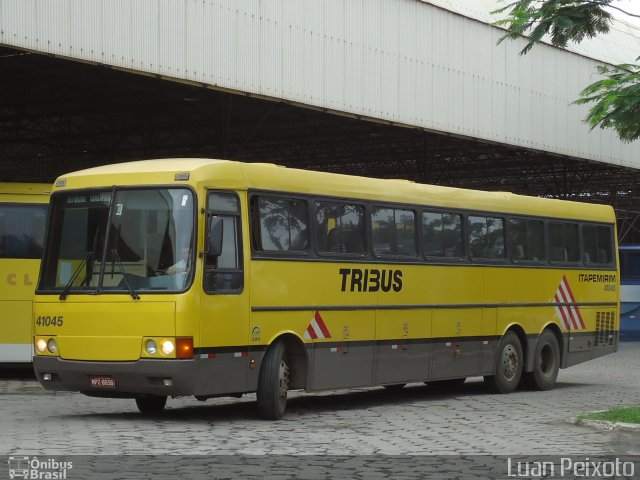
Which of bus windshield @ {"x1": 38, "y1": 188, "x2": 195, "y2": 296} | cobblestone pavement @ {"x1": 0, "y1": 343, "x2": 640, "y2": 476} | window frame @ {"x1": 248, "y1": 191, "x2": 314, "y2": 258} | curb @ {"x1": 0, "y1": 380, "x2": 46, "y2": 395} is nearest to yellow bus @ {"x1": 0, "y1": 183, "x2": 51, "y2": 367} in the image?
curb @ {"x1": 0, "y1": 380, "x2": 46, "y2": 395}

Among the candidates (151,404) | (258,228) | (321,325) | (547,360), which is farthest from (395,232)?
(547,360)

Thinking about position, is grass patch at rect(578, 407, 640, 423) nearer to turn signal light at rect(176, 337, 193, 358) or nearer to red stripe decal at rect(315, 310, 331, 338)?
red stripe decal at rect(315, 310, 331, 338)

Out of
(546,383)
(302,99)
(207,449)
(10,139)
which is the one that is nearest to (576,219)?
(546,383)

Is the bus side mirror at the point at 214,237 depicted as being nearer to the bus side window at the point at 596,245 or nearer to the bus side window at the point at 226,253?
the bus side window at the point at 226,253

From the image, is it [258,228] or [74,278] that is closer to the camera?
[74,278]

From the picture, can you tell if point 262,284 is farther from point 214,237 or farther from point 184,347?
point 184,347

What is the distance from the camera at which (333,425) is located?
13531 millimetres

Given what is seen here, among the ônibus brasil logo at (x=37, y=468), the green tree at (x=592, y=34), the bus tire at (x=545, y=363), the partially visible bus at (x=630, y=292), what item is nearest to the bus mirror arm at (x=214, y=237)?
the ônibus brasil logo at (x=37, y=468)

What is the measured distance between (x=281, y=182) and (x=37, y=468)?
593cm

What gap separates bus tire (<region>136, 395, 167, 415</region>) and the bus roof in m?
2.61

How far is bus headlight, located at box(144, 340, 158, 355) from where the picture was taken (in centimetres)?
Answer: 1280

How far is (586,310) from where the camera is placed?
68.7ft

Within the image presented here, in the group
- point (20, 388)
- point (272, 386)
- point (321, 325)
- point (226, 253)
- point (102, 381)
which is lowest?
point (20, 388)

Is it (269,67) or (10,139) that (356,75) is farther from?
(10,139)
